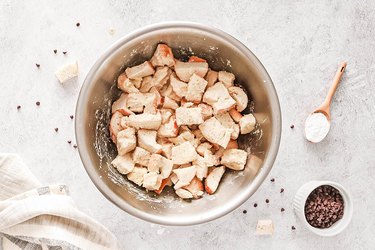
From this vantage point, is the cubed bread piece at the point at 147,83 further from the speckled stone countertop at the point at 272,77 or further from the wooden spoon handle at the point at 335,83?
the wooden spoon handle at the point at 335,83

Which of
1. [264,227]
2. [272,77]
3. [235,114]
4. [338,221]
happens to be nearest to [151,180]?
[235,114]

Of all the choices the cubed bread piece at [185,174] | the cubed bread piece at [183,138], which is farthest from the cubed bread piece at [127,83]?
the cubed bread piece at [185,174]

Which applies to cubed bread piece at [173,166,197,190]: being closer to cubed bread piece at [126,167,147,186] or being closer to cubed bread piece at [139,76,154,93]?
cubed bread piece at [126,167,147,186]

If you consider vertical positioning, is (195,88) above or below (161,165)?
above

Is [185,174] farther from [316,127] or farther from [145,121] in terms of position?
[316,127]

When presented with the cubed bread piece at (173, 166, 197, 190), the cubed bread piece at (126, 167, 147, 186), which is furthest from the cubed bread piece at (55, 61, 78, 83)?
the cubed bread piece at (173, 166, 197, 190)

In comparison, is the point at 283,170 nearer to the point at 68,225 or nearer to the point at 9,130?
the point at 68,225

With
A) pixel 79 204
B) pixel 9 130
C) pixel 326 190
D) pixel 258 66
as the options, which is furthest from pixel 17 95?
pixel 326 190

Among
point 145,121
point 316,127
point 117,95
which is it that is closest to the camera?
point 145,121
